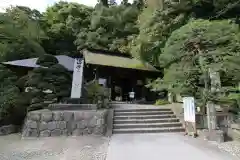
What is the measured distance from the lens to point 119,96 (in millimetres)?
17734

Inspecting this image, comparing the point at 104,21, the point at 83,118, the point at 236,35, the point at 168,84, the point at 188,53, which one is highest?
the point at 104,21

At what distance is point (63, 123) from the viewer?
8734mm

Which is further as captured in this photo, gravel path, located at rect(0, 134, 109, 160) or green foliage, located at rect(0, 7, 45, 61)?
green foliage, located at rect(0, 7, 45, 61)

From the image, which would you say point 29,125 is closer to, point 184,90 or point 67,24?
point 184,90

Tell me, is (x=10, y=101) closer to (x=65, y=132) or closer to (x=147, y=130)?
(x=65, y=132)

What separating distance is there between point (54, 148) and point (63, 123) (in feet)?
6.90

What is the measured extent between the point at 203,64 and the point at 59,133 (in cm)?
551

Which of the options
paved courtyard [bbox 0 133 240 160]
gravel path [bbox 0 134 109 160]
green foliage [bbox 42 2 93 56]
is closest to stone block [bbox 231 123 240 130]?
paved courtyard [bbox 0 133 240 160]

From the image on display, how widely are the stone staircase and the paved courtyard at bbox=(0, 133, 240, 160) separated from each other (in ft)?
2.04

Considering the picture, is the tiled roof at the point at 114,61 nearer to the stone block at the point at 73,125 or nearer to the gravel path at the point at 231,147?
the stone block at the point at 73,125

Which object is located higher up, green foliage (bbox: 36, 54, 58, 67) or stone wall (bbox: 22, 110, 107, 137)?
green foliage (bbox: 36, 54, 58, 67)

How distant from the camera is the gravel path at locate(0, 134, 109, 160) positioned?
5785 mm

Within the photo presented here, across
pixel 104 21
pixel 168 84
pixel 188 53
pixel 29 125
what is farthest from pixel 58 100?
pixel 104 21

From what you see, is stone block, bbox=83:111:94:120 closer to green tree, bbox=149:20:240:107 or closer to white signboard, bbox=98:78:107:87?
green tree, bbox=149:20:240:107
